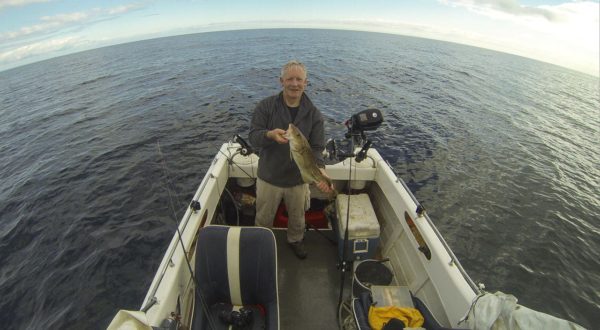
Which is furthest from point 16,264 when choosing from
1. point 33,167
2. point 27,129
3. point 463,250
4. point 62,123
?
point 27,129

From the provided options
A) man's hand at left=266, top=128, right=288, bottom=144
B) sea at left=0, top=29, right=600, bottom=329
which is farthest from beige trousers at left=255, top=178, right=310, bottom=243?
sea at left=0, top=29, right=600, bottom=329

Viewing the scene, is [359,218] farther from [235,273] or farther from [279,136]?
[235,273]

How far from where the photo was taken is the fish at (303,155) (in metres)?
3.06

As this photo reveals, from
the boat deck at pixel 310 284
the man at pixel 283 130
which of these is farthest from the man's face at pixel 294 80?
the boat deck at pixel 310 284

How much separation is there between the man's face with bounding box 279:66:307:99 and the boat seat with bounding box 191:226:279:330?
1747mm

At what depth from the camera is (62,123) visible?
18594mm

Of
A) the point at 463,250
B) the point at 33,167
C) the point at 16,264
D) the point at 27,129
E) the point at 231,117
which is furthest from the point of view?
the point at 27,129

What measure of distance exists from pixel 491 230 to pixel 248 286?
30.3 ft

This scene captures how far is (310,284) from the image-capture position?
430 cm

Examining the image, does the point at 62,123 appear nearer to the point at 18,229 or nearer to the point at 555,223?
the point at 18,229

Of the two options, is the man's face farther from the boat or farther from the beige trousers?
the boat

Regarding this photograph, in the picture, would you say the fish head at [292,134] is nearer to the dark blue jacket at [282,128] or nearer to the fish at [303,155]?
the fish at [303,155]

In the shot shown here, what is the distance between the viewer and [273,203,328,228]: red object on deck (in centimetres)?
523

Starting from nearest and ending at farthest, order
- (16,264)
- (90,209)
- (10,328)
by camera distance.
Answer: (10,328) < (16,264) < (90,209)
